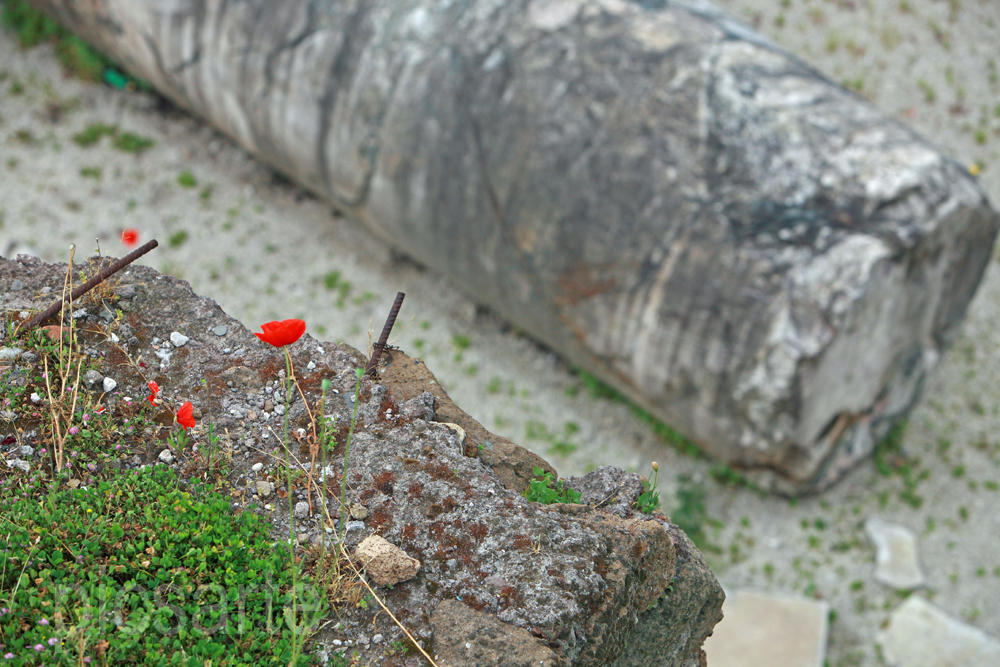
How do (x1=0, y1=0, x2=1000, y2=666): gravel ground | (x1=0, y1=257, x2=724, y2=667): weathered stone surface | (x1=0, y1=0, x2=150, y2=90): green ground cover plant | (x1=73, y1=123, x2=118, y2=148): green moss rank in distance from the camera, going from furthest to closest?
(x1=0, y1=0, x2=150, y2=90): green ground cover plant
(x1=73, y1=123, x2=118, y2=148): green moss
(x1=0, y1=0, x2=1000, y2=666): gravel ground
(x1=0, y1=257, x2=724, y2=667): weathered stone surface

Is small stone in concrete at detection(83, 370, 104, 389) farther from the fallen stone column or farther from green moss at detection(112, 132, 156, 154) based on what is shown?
green moss at detection(112, 132, 156, 154)

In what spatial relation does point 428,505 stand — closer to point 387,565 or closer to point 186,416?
point 387,565

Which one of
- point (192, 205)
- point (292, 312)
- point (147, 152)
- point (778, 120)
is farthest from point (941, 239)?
point (147, 152)

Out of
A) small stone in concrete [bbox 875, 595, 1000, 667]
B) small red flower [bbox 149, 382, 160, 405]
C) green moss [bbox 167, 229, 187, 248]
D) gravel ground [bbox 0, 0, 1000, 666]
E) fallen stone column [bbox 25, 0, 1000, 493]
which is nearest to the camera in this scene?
small red flower [bbox 149, 382, 160, 405]

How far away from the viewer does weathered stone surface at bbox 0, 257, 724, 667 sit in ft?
5.94

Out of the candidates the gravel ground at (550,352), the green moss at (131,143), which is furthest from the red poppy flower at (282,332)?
the green moss at (131,143)

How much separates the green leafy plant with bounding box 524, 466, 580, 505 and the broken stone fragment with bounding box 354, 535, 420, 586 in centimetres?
41

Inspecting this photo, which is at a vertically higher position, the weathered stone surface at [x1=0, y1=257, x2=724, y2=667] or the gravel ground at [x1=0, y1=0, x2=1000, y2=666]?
the weathered stone surface at [x1=0, y1=257, x2=724, y2=667]

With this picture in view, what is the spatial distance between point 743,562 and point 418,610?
15.0 ft

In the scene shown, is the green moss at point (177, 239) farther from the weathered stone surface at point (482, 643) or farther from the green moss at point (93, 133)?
the weathered stone surface at point (482, 643)

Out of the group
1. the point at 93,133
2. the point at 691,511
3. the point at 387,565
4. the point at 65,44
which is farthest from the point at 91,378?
the point at 65,44

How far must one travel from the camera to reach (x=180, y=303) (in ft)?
7.50

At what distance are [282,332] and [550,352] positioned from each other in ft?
16.0

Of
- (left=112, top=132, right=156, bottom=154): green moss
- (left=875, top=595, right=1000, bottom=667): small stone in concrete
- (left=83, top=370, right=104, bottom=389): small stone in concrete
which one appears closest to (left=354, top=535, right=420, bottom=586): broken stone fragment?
(left=83, top=370, right=104, bottom=389): small stone in concrete
